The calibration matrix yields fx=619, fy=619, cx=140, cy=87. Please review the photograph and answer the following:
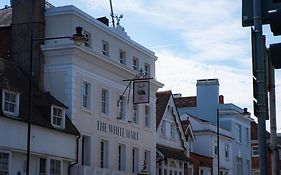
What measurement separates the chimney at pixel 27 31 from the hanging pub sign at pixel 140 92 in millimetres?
6464

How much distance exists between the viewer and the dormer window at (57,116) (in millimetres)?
30953

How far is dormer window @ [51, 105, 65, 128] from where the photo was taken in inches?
1219

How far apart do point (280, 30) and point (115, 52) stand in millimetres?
30899

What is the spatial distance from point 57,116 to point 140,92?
7796 mm

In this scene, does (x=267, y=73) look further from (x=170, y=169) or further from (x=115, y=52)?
(x=170, y=169)

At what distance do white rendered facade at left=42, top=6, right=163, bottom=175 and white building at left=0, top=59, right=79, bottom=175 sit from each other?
4.62 feet

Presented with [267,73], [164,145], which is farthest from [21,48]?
[267,73]

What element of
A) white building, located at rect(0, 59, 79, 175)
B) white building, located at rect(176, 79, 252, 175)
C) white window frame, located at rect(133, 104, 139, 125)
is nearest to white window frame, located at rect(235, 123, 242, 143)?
white building, located at rect(176, 79, 252, 175)

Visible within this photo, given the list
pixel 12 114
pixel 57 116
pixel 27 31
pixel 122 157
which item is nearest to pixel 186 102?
pixel 122 157

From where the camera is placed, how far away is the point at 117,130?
125 feet

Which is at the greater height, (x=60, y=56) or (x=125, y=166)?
(x=60, y=56)

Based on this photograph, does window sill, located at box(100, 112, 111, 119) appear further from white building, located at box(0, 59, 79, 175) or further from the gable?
the gable

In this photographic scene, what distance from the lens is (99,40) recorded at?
36.8 meters

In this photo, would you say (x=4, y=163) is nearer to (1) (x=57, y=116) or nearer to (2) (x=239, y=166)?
(1) (x=57, y=116)
